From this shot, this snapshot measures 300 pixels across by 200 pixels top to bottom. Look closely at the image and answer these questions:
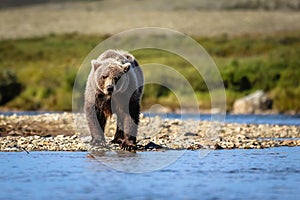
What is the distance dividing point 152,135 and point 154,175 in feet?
23.0

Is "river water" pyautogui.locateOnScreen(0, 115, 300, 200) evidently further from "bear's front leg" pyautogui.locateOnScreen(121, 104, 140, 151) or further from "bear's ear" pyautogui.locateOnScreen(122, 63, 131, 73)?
"bear's ear" pyautogui.locateOnScreen(122, 63, 131, 73)

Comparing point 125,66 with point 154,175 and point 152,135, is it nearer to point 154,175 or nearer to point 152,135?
point 154,175

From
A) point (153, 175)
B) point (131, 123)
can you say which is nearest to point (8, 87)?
point (131, 123)

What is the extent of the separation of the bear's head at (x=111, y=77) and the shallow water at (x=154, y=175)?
4.46ft

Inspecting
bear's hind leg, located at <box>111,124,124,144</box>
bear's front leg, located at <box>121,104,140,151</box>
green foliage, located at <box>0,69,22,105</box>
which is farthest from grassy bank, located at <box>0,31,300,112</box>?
bear's front leg, located at <box>121,104,140,151</box>

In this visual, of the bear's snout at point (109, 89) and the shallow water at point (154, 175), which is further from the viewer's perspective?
the bear's snout at point (109, 89)

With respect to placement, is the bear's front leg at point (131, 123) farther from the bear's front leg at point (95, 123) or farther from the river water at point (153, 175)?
the bear's front leg at point (95, 123)

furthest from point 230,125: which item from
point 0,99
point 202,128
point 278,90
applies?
point 0,99

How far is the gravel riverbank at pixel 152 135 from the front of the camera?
18.6m

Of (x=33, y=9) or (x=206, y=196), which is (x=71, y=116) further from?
(x=33, y=9)

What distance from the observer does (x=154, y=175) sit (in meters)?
14.7

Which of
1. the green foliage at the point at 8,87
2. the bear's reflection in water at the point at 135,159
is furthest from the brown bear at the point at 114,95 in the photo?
the green foliage at the point at 8,87

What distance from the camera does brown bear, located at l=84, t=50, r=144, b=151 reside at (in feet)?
54.4

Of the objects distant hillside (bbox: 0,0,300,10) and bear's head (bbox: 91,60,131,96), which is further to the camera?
distant hillside (bbox: 0,0,300,10)
